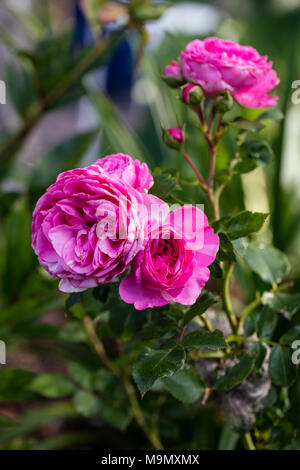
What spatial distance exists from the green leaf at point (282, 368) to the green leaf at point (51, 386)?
0.94ft

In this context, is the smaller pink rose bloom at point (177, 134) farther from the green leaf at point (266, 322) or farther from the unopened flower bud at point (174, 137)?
the green leaf at point (266, 322)

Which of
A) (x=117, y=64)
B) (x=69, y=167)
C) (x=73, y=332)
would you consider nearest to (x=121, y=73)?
(x=117, y=64)

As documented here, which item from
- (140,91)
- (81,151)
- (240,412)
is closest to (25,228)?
(81,151)

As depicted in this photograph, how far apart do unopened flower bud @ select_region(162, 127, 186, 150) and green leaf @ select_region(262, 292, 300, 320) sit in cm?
16

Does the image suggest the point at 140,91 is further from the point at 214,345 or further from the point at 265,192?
the point at 214,345

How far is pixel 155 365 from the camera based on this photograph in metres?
0.35

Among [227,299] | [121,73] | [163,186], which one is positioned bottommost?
[121,73]

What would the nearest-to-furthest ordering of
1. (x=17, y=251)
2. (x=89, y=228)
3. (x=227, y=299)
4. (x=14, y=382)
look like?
(x=89, y=228), (x=227, y=299), (x=14, y=382), (x=17, y=251)

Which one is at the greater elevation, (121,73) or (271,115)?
(271,115)

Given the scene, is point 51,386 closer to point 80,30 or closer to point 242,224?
point 242,224

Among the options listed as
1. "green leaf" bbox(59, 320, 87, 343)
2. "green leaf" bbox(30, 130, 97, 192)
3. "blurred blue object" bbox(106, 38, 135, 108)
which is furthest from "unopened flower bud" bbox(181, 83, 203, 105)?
"blurred blue object" bbox(106, 38, 135, 108)

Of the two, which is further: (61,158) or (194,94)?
(61,158)

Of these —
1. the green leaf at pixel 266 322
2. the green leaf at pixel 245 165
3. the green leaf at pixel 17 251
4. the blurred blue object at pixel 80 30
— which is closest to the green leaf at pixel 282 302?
the green leaf at pixel 266 322

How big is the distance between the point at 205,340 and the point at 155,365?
41 mm
